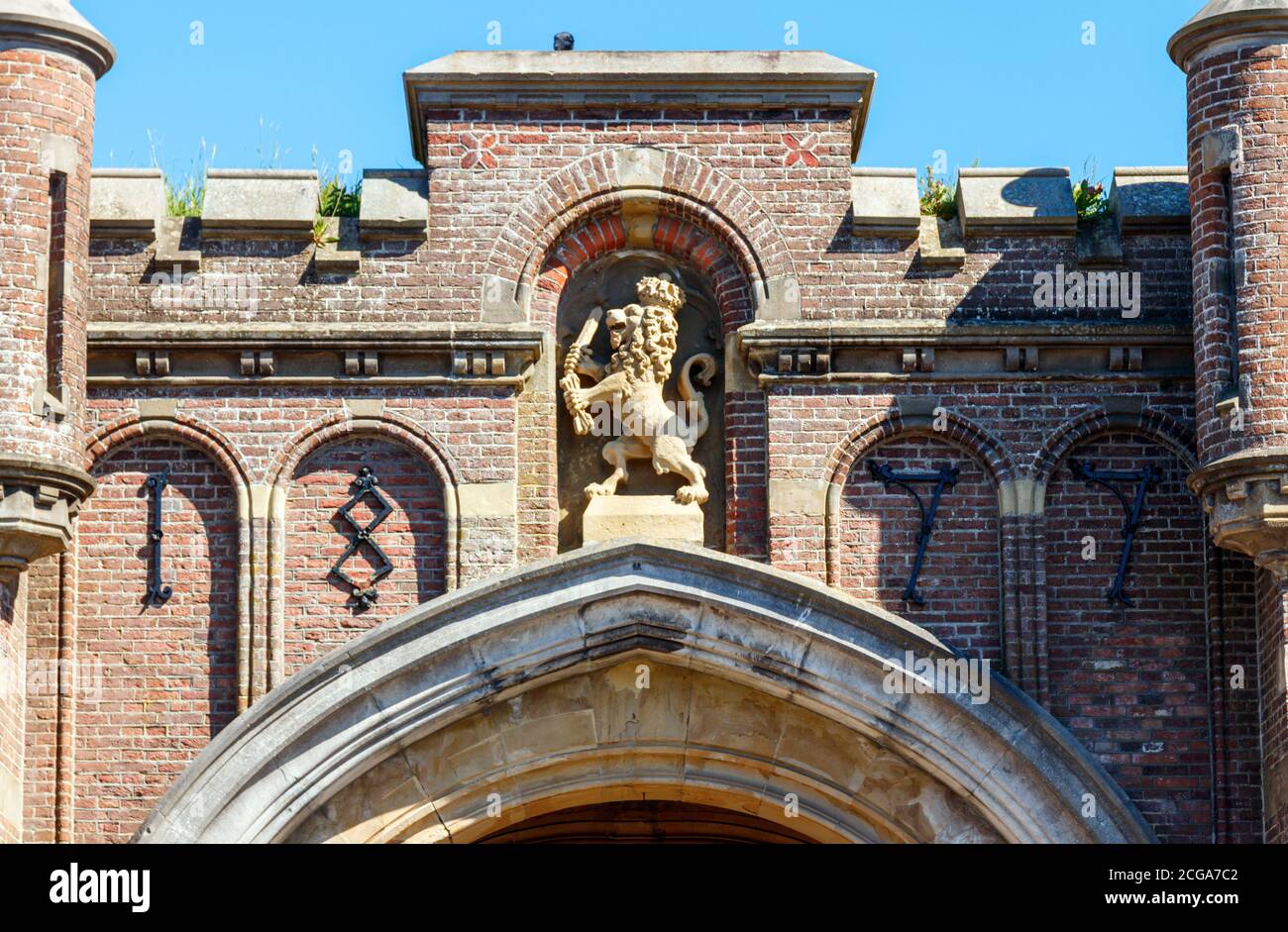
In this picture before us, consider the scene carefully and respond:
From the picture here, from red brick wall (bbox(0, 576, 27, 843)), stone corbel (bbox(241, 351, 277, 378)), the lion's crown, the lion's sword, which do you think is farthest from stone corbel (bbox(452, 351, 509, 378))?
red brick wall (bbox(0, 576, 27, 843))

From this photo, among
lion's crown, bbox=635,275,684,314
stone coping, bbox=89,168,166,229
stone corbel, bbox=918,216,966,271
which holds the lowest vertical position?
lion's crown, bbox=635,275,684,314

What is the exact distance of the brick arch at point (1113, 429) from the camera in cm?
1700

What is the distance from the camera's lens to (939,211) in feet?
57.8

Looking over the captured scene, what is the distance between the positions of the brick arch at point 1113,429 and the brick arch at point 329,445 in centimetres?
309

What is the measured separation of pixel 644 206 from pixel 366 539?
2.36 m

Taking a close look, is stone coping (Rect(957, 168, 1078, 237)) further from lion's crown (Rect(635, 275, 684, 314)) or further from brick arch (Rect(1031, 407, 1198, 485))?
lion's crown (Rect(635, 275, 684, 314))

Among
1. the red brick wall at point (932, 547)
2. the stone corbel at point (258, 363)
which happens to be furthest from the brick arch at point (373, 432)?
the red brick wall at point (932, 547)

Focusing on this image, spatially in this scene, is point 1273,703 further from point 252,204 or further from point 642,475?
point 252,204

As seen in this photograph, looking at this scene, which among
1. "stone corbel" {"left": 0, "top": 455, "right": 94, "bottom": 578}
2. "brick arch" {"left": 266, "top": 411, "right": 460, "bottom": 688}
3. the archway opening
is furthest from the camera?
the archway opening

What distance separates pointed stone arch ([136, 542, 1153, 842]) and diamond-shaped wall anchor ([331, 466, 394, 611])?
56 centimetres

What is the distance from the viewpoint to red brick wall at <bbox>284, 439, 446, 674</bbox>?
1672cm

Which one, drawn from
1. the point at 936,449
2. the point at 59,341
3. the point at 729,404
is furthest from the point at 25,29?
the point at 936,449
